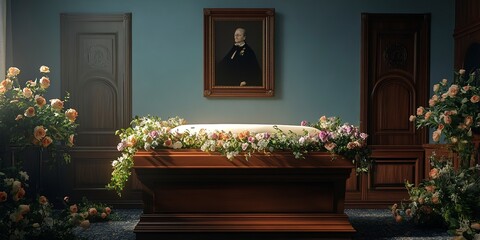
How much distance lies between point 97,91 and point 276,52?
2.33 meters

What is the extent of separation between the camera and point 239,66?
7082 mm

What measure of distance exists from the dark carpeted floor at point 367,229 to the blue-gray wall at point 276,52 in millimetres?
1375

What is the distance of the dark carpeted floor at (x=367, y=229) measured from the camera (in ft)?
17.2

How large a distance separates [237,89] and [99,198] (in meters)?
2.24

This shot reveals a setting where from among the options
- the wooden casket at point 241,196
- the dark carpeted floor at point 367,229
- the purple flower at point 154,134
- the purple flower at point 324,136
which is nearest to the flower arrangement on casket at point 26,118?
the purple flower at point 154,134

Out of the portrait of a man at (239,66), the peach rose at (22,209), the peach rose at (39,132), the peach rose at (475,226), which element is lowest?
the peach rose at (475,226)

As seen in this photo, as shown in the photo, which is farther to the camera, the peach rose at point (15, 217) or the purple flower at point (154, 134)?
the purple flower at point (154, 134)

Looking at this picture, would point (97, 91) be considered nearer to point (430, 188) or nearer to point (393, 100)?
point (393, 100)

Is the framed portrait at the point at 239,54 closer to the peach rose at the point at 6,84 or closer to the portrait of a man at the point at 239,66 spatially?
the portrait of a man at the point at 239,66

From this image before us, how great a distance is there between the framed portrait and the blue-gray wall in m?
0.10

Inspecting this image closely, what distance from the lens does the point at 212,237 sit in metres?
4.95

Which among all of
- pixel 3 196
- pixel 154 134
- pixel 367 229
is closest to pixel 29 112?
pixel 3 196

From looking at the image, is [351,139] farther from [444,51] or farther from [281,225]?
[444,51]

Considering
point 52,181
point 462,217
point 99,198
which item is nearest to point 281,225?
point 462,217
